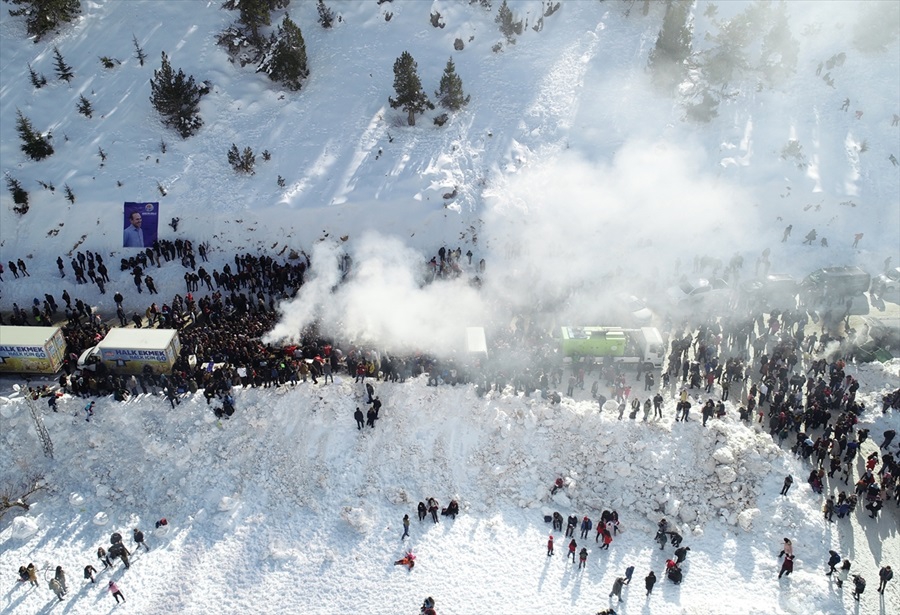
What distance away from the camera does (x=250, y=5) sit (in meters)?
34.8

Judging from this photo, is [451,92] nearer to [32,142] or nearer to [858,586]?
[32,142]

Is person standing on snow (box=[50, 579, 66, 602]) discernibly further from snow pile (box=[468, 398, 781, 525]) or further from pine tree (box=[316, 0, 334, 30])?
pine tree (box=[316, 0, 334, 30])

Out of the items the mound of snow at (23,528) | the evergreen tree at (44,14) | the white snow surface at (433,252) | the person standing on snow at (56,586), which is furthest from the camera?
the evergreen tree at (44,14)

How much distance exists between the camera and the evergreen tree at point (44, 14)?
3459cm

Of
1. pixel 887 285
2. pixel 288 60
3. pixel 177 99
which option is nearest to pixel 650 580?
pixel 887 285

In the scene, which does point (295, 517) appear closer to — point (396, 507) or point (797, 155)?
point (396, 507)

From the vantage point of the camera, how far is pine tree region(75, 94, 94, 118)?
3306 centimetres

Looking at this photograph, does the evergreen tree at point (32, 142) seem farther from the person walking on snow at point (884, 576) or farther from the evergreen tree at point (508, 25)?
the person walking on snow at point (884, 576)

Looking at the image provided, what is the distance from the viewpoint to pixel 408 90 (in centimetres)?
3275

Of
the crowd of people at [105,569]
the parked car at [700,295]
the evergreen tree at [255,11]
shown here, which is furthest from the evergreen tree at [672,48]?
the crowd of people at [105,569]

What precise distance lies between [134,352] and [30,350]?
3709 millimetres

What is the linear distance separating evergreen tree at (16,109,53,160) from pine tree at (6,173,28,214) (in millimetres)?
1667

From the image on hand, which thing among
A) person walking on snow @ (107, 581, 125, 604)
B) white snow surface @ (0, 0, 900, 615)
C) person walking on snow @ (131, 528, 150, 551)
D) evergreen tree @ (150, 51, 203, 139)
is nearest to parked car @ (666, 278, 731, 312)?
white snow surface @ (0, 0, 900, 615)

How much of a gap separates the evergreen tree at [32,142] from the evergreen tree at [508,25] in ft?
80.9
